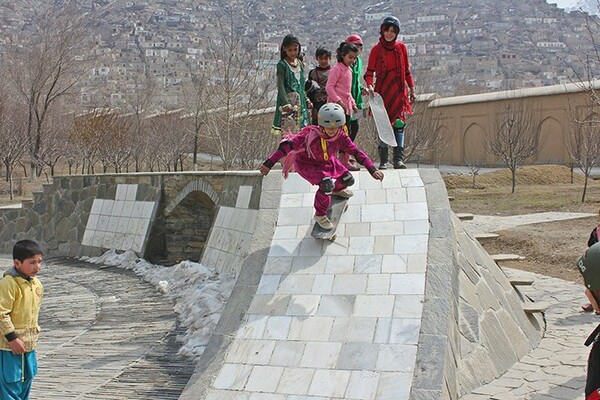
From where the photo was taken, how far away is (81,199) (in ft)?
45.4

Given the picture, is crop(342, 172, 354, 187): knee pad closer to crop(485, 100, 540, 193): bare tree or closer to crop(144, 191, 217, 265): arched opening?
crop(144, 191, 217, 265): arched opening

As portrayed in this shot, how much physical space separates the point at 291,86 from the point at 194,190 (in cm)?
288

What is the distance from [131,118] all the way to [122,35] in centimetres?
8420

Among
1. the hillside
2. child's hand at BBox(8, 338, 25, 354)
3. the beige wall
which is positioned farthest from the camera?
the hillside

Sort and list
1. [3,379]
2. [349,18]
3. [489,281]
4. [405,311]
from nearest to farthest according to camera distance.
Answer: [3,379] < [405,311] < [489,281] < [349,18]

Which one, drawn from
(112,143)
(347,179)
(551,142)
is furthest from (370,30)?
(347,179)

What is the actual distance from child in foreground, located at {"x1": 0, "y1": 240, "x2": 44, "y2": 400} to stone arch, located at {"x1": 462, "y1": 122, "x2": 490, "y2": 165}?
3130 cm

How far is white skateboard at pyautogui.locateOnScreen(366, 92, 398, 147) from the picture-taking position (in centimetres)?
859

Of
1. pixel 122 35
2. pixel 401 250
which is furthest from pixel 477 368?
pixel 122 35

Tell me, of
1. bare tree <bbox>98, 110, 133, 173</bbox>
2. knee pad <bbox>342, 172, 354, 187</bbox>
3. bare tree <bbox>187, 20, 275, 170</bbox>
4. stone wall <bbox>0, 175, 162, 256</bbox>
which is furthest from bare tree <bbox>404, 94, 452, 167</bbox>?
knee pad <bbox>342, 172, 354, 187</bbox>

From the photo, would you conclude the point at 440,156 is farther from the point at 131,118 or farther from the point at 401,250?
the point at 401,250

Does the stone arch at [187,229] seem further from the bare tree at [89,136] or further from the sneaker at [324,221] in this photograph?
the bare tree at [89,136]

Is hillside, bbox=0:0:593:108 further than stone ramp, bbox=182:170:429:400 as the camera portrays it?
Yes

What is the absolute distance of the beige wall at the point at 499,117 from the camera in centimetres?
2989
